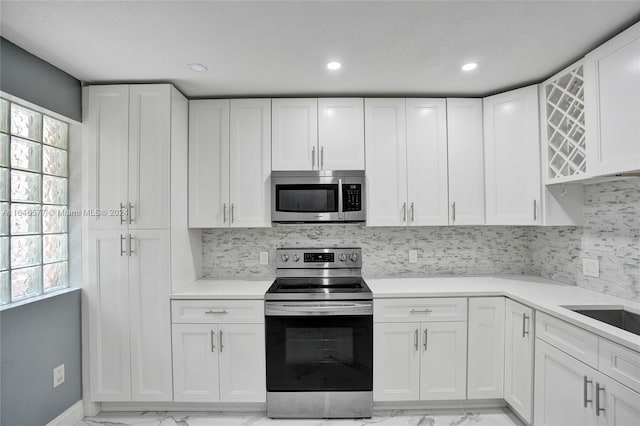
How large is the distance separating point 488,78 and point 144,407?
11.4 ft

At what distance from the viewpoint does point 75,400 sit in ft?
6.97

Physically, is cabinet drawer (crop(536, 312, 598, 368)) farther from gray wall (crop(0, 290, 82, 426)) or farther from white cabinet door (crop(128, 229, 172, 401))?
gray wall (crop(0, 290, 82, 426))

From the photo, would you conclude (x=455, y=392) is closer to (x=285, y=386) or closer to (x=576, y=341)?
(x=576, y=341)

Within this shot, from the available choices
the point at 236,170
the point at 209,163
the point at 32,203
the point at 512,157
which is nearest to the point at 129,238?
the point at 32,203

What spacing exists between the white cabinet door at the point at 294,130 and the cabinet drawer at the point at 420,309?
120 centimetres

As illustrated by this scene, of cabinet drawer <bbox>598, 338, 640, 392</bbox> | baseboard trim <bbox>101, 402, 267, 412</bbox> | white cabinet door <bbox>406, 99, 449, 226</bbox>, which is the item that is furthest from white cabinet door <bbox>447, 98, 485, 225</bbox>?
baseboard trim <bbox>101, 402, 267, 412</bbox>

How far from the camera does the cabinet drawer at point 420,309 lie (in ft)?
7.13

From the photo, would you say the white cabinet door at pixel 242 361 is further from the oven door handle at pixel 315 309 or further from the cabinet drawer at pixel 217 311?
the oven door handle at pixel 315 309

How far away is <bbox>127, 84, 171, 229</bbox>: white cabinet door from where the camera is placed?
2195 millimetres

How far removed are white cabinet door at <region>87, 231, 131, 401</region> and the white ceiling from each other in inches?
47.9

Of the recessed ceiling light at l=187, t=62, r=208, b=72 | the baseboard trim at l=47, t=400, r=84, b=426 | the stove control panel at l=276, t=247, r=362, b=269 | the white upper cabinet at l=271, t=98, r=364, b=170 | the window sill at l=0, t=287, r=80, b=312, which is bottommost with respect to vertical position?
the baseboard trim at l=47, t=400, r=84, b=426

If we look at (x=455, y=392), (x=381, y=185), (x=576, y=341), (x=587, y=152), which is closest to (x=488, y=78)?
(x=587, y=152)

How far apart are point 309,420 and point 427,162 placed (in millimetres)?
2125

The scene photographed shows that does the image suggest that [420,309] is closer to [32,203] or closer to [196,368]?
[196,368]
